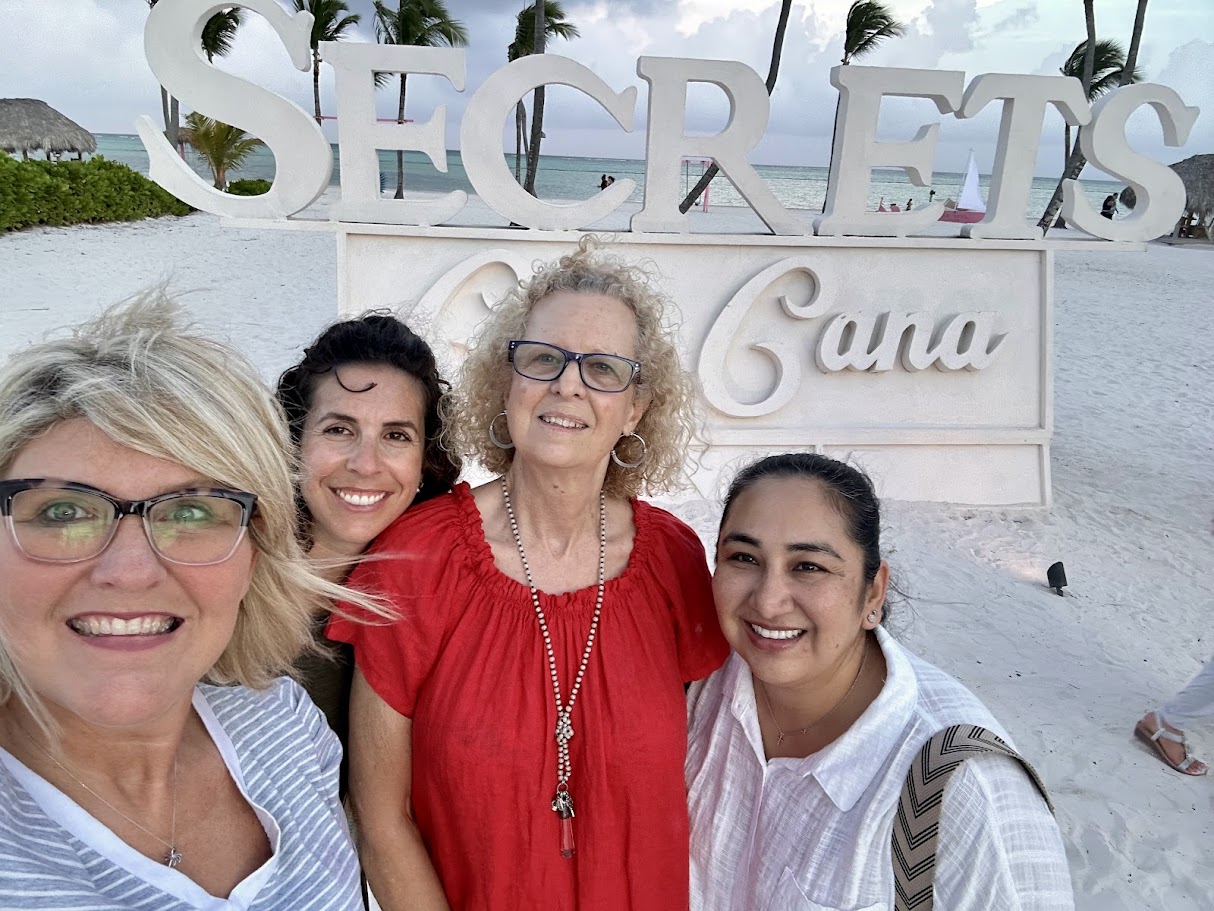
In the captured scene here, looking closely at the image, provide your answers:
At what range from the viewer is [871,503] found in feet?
6.08

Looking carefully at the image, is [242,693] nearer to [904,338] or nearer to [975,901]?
[975,901]

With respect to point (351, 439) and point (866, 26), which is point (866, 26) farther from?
point (351, 439)

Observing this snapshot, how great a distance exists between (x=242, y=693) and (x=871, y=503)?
135 cm

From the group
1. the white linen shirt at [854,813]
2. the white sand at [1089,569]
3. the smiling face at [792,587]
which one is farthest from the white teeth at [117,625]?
the white linen shirt at [854,813]

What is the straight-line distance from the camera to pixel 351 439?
198cm

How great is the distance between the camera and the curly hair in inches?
80.0

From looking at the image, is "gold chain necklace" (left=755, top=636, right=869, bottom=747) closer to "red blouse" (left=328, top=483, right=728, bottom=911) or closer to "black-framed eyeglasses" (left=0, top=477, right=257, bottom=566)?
"red blouse" (left=328, top=483, right=728, bottom=911)

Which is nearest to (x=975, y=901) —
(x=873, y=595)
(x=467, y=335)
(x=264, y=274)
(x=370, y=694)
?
(x=873, y=595)

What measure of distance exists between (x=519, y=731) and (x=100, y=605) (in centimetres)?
89

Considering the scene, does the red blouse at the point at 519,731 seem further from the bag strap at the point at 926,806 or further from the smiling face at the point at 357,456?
the bag strap at the point at 926,806

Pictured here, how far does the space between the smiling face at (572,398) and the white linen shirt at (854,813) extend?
2.09ft

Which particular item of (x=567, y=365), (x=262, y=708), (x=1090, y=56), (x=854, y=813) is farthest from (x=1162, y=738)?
(x=1090, y=56)

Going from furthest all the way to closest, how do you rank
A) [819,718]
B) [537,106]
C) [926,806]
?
[537,106]
[819,718]
[926,806]

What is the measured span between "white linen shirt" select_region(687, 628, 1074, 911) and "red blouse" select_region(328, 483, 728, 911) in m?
0.10
